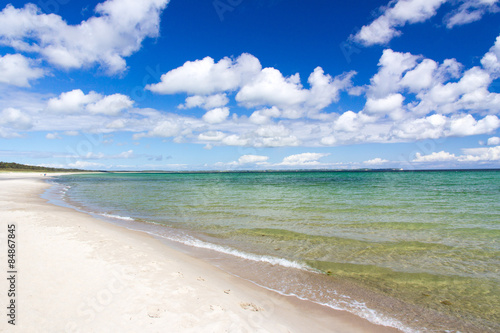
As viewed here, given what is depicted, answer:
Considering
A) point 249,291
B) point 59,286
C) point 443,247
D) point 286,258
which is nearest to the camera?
point 59,286

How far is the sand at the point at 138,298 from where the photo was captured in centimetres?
471

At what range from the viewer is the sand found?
471 cm

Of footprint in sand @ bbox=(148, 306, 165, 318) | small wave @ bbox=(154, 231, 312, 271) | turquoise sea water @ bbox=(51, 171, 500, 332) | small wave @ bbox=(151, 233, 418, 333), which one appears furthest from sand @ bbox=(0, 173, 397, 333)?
small wave @ bbox=(154, 231, 312, 271)

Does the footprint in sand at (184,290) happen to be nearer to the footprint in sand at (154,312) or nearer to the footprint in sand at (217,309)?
the footprint in sand at (154,312)

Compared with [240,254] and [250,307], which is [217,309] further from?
[240,254]

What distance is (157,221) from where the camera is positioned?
17.0 meters

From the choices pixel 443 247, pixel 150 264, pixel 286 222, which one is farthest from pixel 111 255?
pixel 443 247

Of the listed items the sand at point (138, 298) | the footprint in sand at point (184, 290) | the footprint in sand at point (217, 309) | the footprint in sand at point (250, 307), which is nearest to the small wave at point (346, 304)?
the sand at point (138, 298)

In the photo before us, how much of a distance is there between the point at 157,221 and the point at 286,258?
34.7 ft

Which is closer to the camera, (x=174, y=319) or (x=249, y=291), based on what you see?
(x=174, y=319)

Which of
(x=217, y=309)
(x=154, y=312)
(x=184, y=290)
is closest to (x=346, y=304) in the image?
(x=217, y=309)

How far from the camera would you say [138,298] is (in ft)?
18.4

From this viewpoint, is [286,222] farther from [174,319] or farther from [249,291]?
[174,319]

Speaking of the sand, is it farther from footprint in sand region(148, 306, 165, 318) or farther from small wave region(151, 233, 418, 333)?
small wave region(151, 233, 418, 333)
